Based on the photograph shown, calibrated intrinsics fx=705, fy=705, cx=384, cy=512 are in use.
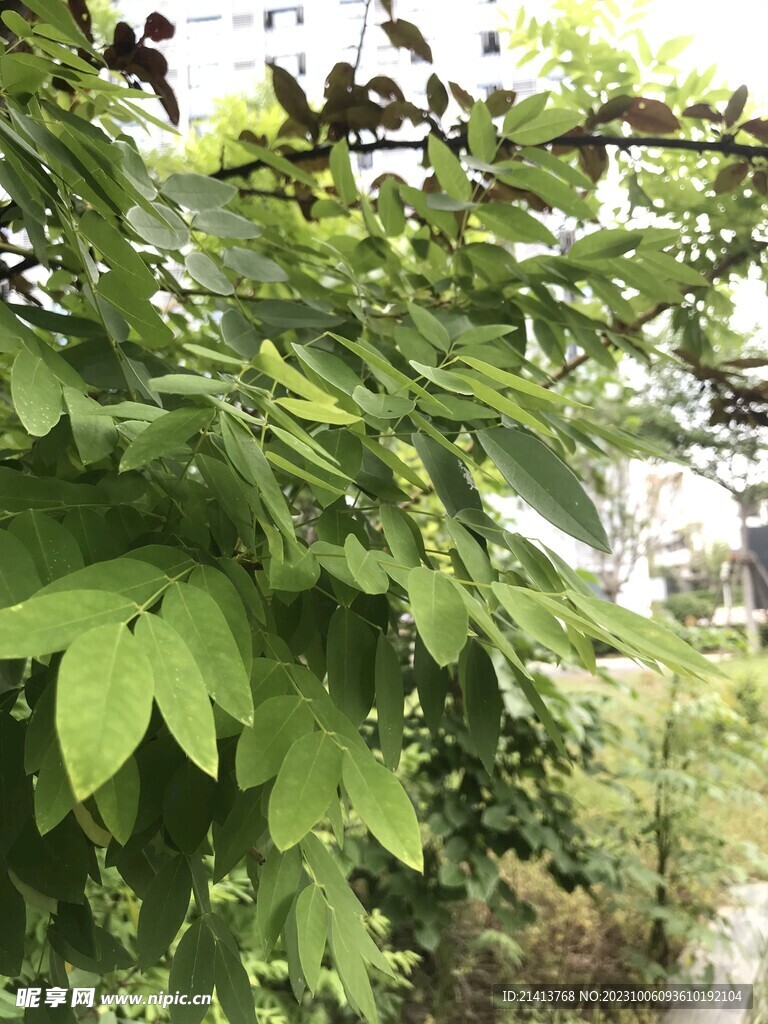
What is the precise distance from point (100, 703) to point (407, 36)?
589 millimetres

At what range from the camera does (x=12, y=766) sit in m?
0.25

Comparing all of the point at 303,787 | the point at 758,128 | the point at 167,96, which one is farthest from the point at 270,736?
the point at 758,128

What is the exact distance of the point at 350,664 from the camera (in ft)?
0.90

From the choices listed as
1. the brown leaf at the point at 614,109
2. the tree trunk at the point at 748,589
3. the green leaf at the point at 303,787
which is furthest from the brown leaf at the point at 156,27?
the tree trunk at the point at 748,589

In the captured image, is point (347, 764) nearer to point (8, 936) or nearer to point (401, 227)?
point (8, 936)

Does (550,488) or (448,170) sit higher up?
(448,170)

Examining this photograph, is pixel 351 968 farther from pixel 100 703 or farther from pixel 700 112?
pixel 700 112

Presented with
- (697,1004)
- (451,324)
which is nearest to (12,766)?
(451,324)

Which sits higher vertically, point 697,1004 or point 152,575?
point 152,575

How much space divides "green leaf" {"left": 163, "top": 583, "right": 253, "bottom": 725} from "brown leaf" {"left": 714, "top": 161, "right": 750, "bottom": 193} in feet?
1.93

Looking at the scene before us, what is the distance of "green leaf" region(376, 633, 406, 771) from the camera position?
0.27 metres

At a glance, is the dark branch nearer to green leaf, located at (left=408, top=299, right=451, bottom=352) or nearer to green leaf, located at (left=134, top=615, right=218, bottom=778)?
green leaf, located at (left=408, top=299, right=451, bottom=352)

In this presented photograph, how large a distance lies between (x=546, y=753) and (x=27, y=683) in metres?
0.99

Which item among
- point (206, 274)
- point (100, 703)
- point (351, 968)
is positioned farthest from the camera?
point (206, 274)
